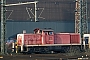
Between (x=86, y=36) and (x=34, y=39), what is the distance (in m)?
9.47

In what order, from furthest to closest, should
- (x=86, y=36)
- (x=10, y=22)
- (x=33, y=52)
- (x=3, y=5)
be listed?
(x=10, y=22), (x=86, y=36), (x=33, y=52), (x=3, y=5)

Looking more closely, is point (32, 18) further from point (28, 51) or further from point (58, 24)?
point (28, 51)

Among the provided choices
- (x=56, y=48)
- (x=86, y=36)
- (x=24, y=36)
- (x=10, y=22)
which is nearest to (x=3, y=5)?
(x=24, y=36)

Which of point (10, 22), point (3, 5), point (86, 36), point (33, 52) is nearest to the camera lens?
point (3, 5)

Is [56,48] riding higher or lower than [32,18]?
lower

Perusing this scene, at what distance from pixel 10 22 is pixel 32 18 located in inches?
192

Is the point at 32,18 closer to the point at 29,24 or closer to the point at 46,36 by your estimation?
the point at 29,24

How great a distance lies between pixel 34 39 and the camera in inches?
1715

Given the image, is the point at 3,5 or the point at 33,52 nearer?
the point at 3,5

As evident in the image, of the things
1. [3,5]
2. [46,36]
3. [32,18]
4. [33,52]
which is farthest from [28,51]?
[32,18]

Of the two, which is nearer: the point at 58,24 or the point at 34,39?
the point at 34,39

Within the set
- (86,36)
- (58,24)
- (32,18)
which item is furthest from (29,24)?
(86,36)

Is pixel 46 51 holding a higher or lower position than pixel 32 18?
lower

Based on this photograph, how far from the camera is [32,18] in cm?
6531
